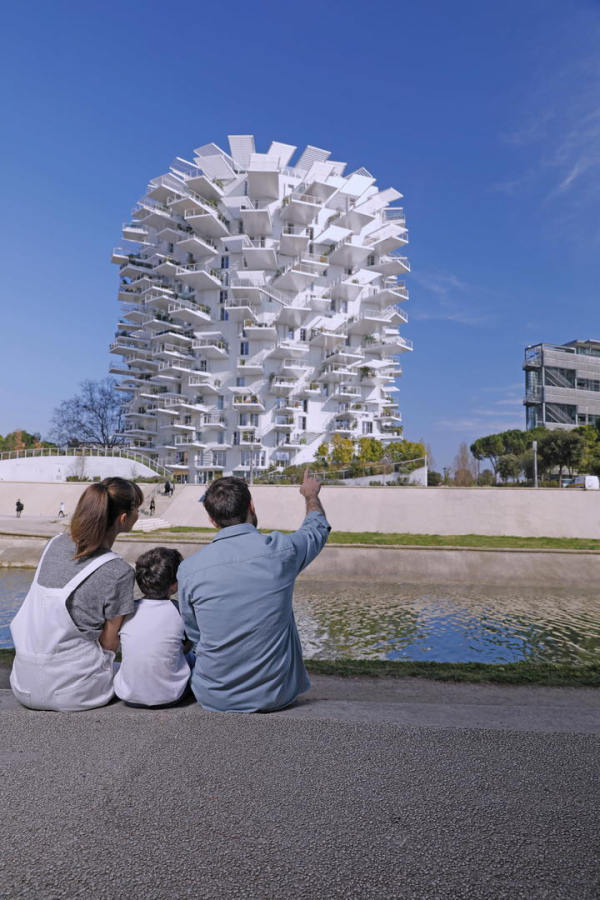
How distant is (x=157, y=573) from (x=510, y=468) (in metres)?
57.1

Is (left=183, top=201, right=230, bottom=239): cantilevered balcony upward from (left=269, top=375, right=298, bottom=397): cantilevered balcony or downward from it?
upward

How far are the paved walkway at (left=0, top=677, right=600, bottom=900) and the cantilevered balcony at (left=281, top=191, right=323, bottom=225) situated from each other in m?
61.2

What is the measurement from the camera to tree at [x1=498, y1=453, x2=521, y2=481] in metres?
56.8

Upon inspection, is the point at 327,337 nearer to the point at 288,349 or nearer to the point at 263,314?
the point at 288,349

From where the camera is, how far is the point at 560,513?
27.9 meters

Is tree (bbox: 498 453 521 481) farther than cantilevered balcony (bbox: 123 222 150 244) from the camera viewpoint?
No

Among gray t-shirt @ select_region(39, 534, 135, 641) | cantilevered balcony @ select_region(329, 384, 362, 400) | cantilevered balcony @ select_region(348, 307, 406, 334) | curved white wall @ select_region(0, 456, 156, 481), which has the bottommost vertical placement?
gray t-shirt @ select_region(39, 534, 135, 641)

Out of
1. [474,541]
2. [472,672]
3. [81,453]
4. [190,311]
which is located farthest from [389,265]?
[472,672]

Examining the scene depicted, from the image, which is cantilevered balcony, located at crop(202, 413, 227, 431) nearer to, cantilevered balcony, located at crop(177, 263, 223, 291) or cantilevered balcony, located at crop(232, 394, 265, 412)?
cantilevered balcony, located at crop(232, 394, 265, 412)

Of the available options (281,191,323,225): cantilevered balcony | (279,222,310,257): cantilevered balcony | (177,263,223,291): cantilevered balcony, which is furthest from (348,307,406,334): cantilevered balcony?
(177,263,223,291): cantilevered balcony

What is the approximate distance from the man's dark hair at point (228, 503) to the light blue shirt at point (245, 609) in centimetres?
7

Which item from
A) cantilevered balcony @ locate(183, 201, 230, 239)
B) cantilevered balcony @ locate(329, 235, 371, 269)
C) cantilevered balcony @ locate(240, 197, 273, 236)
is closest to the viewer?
cantilevered balcony @ locate(240, 197, 273, 236)

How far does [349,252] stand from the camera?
207ft

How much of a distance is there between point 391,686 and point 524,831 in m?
3.87
